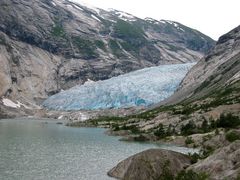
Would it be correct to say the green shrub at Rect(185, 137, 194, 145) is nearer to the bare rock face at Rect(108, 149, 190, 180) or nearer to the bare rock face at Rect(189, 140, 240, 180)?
the bare rock face at Rect(108, 149, 190, 180)

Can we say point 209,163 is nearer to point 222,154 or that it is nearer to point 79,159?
point 222,154

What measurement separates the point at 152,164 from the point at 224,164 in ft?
36.2

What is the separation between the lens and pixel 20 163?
5581 cm

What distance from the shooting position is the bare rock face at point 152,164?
43222 millimetres

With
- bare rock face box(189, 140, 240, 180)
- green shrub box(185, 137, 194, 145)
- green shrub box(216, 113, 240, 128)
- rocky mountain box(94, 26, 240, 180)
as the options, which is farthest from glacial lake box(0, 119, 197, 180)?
green shrub box(216, 113, 240, 128)

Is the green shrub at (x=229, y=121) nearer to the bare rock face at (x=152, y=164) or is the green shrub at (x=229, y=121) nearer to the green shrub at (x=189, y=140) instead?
the green shrub at (x=189, y=140)

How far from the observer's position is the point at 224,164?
111 feet

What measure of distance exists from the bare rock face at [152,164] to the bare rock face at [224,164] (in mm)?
6118

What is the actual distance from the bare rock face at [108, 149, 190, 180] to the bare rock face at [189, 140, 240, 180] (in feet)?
20.1

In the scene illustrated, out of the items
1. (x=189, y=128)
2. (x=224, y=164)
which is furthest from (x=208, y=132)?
(x=224, y=164)

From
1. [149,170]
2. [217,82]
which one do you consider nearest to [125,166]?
[149,170]

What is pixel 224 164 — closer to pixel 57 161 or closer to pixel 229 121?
pixel 57 161

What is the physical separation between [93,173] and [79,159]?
470 inches

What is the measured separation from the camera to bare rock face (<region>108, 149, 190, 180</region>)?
43222mm
